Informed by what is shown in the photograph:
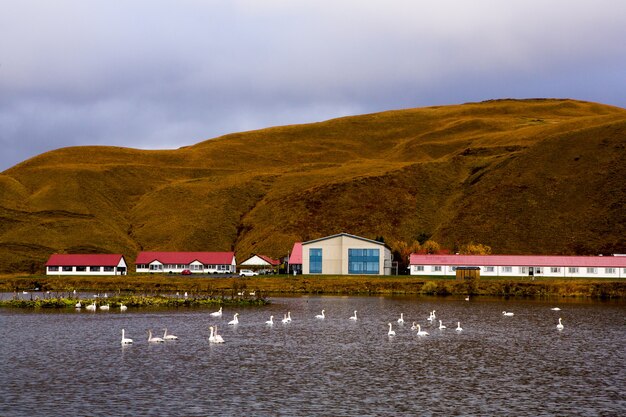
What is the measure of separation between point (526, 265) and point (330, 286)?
37.7m

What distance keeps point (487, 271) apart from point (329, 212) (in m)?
69.5

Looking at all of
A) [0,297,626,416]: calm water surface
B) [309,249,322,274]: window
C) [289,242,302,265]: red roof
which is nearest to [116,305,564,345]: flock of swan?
[0,297,626,416]: calm water surface

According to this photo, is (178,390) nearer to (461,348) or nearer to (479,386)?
(479,386)

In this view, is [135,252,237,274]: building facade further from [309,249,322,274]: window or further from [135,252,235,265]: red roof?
[309,249,322,274]: window

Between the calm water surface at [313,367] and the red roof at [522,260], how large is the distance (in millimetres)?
56133

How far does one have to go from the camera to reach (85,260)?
14575 cm

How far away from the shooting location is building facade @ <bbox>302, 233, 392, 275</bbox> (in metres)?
141

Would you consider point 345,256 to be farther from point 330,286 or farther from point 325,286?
point 325,286

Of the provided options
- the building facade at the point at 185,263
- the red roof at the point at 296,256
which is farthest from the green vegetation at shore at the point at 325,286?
the building facade at the point at 185,263

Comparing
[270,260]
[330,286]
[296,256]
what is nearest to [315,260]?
[296,256]

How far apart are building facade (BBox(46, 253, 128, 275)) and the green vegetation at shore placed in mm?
19507

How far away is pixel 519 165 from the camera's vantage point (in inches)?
7859

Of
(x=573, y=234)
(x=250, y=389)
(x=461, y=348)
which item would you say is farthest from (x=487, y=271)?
(x=250, y=389)

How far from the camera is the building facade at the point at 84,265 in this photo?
14475 cm
